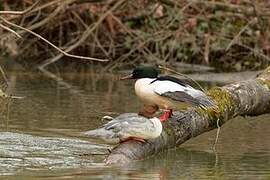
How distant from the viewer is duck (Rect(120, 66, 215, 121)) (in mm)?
7648

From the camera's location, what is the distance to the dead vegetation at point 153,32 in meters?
17.2

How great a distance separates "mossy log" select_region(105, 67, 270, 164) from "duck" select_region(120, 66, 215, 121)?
179 mm

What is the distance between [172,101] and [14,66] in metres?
9.48

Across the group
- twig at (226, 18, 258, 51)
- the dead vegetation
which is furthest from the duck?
twig at (226, 18, 258, 51)

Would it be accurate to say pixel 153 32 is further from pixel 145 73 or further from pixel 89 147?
pixel 89 147

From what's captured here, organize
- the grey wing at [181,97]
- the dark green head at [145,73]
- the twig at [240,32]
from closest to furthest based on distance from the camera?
the grey wing at [181,97] < the dark green head at [145,73] < the twig at [240,32]

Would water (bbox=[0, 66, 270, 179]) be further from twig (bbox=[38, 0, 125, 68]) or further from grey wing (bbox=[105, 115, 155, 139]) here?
twig (bbox=[38, 0, 125, 68])

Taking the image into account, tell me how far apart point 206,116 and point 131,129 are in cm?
145

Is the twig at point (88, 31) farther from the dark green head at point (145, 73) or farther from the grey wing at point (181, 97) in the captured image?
the grey wing at point (181, 97)

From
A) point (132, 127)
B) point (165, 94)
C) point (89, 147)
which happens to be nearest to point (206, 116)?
point (165, 94)

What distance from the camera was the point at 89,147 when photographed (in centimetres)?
770

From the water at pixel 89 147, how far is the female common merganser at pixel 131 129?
203mm

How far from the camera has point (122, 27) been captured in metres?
18.0

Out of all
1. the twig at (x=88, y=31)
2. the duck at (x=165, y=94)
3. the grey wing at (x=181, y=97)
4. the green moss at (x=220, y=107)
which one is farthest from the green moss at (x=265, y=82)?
the twig at (x=88, y=31)
